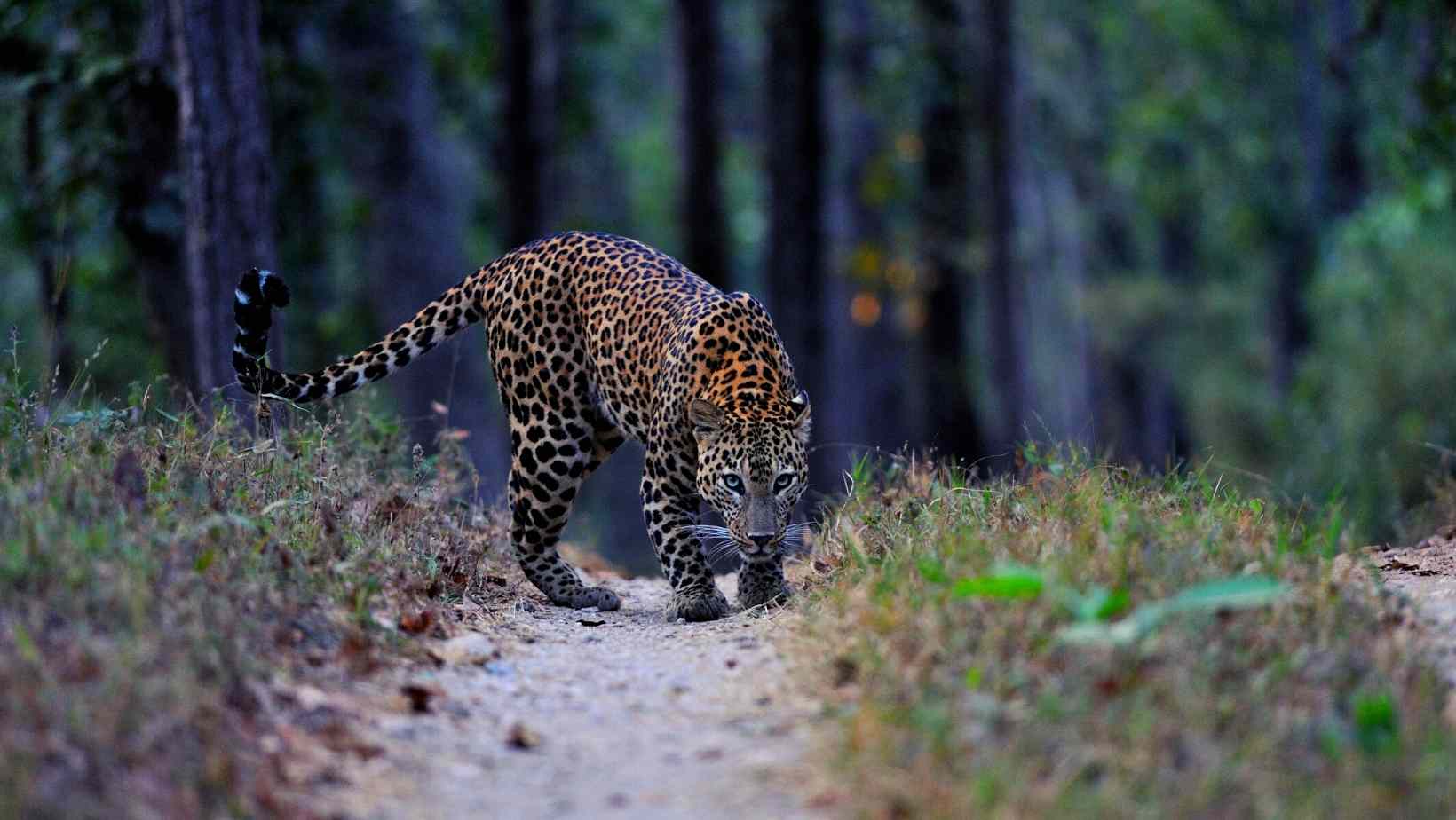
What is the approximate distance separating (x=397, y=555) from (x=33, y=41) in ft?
25.4

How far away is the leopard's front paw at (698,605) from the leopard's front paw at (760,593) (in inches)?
3.7

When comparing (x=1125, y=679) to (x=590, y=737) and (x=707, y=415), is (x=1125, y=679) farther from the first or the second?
(x=707, y=415)

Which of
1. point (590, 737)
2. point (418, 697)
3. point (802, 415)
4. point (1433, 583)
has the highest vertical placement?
point (802, 415)

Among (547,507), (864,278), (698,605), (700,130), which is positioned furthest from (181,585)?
(864,278)

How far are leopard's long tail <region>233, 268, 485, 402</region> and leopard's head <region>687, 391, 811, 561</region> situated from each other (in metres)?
1.72

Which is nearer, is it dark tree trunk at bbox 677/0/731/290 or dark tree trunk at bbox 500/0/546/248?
dark tree trunk at bbox 677/0/731/290

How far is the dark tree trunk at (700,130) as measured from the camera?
1709cm

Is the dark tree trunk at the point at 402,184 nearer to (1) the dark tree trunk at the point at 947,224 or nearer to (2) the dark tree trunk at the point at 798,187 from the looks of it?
(2) the dark tree trunk at the point at 798,187

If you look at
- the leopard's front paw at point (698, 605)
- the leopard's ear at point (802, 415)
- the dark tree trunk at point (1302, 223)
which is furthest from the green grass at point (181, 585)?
the dark tree trunk at point (1302, 223)

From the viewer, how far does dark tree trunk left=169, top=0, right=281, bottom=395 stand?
8.88m

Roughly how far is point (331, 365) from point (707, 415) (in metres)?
2.01

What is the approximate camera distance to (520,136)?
17938 millimetres

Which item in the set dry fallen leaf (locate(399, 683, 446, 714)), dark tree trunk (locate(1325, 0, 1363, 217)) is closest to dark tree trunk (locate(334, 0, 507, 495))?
dry fallen leaf (locate(399, 683, 446, 714))

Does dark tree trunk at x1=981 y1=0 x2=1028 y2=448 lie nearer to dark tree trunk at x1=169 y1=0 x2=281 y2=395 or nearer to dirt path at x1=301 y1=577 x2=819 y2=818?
dark tree trunk at x1=169 y1=0 x2=281 y2=395
